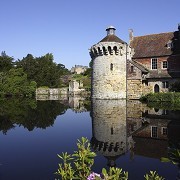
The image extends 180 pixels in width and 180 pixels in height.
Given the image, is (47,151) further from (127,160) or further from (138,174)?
(138,174)

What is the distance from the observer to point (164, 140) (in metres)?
11.5

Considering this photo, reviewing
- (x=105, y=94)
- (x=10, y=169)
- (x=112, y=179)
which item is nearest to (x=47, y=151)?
(x=10, y=169)

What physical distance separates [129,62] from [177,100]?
9.94 m

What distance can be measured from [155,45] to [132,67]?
6485mm

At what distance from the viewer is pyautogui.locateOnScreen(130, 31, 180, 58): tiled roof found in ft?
120

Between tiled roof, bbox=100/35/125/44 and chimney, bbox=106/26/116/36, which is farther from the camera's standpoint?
chimney, bbox=106/26/116/36

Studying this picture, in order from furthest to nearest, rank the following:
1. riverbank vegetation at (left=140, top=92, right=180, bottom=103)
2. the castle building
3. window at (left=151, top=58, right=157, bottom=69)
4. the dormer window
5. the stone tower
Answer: window at (left=151, top=58, right=157, bottom=69)
the dormer window
the castle building
the stone tower
riverbank vegetation at (left=140, top=92, right=180, bottom=103)

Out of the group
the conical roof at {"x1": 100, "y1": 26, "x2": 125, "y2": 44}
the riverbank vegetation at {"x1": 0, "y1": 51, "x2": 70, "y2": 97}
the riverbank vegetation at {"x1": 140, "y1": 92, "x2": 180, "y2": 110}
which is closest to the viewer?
the riverbank vegetation at {"x1": 140, "y1": 92, "x2": 180, "y2": 110}

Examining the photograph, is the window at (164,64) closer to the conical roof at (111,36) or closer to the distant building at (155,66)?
the distant building at (155,66)

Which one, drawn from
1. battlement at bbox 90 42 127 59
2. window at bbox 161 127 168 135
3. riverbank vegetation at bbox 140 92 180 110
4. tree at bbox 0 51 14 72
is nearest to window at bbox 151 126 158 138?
window at bbox 161 127 168 135

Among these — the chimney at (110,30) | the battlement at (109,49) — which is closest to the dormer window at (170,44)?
the battlement at (109,49)

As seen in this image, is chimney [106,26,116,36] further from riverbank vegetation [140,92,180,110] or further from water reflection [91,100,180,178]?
water reflection [91,100,180,178]

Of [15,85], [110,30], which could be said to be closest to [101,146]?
[110,30]

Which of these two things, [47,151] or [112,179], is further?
[47,151]
